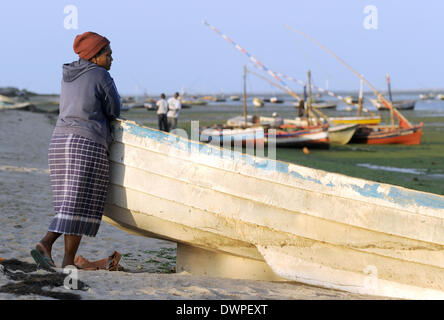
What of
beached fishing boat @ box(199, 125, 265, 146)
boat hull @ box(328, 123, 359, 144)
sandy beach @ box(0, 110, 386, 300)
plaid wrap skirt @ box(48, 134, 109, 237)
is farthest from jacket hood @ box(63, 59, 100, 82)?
boat hull @ box(328, 123, 359, 144)

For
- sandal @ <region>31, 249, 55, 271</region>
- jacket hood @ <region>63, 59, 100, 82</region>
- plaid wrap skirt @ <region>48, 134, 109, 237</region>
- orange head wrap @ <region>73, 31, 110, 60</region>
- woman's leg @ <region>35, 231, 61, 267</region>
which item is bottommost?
sandal @ <region>31, 249, 55, 271</region>

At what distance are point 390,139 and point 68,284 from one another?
59.6 ft

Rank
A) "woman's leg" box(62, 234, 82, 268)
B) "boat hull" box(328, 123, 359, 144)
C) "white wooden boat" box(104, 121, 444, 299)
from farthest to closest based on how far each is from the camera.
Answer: "boat hull" box(328, 123, 359, 144)
"woman's leg" box(62, 234, 82, 268)
"white wooden boat" box(104, 121, 444, 299)

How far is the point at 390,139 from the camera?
19.8 m

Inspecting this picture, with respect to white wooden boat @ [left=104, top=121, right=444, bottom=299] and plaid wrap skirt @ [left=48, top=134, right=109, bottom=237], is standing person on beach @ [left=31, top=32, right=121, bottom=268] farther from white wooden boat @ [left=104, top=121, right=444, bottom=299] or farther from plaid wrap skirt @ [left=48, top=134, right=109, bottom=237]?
white wooden boat @ [left=104, top=121, right=444, bottom=299]

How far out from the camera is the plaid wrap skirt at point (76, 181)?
3.56 m

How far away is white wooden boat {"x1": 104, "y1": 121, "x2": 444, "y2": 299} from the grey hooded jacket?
0.17m

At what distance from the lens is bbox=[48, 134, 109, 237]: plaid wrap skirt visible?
3.56 metres

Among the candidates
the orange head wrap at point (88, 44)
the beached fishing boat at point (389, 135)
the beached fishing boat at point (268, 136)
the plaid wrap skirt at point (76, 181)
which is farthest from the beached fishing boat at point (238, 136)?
the plaid wrap skirt at point (76, 181)

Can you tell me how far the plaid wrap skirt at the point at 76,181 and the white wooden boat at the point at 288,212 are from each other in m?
0.20

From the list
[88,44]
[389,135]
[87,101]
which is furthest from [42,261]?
[389,135]

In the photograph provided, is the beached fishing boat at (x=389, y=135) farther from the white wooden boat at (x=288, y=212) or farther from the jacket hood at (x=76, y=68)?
the jacket hood at (x=76, y=68)

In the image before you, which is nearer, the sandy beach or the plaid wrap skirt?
the sandy beach

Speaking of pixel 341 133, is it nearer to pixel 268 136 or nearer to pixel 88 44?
pixel 268 136
